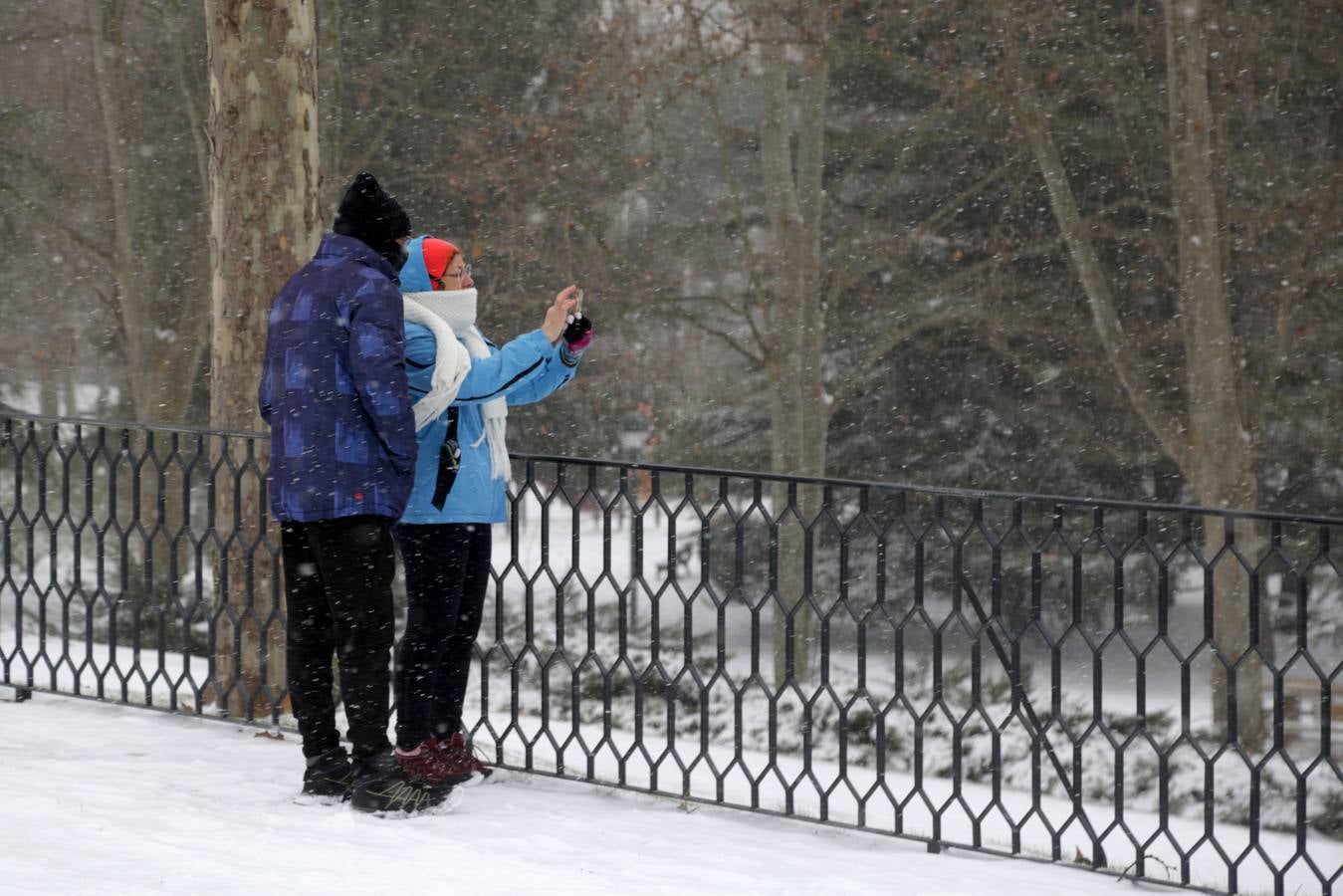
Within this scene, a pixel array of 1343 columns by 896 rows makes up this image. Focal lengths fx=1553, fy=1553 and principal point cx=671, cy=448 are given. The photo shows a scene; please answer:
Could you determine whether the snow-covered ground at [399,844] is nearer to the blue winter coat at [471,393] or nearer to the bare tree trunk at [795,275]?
the blue winter coat at [471,393]

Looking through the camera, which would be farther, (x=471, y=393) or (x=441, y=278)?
(x=441, y=278)

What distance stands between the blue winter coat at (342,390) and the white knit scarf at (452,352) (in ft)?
0.51

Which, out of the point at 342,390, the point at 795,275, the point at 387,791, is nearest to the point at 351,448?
the point at 342,390

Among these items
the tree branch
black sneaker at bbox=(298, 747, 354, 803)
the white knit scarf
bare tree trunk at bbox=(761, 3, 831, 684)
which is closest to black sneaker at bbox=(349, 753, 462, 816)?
black sneaker at bbox=(298, 747, 354, 803)

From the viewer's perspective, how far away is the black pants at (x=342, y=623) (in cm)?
451

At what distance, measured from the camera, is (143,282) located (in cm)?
1759

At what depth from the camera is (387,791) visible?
15.4ft

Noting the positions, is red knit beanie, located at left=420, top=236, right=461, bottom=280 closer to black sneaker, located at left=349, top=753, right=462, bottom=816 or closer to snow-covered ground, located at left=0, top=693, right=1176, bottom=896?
black sneaker, located at left=349, top=753, right=462, bottom=816

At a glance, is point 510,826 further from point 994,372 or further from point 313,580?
point 994,372

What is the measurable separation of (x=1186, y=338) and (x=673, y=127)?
8196 mm

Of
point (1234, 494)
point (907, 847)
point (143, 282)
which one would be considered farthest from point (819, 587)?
point (907, 847)

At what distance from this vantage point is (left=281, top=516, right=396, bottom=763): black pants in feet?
14.8

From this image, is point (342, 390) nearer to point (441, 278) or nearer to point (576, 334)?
point (441, 278)

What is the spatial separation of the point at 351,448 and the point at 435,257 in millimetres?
668
